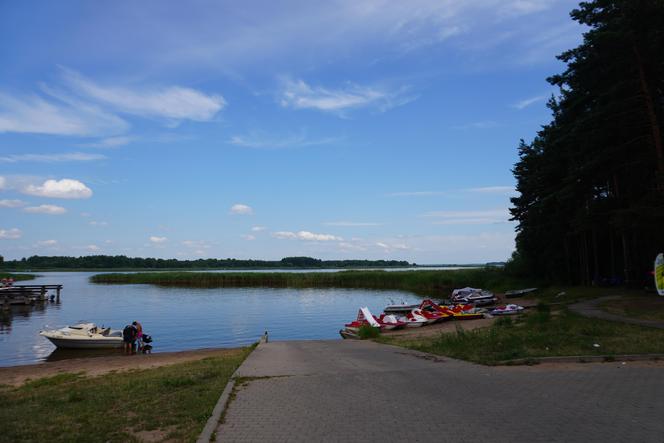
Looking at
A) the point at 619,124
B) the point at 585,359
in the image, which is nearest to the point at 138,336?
the point at 585,359

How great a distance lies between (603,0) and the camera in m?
24.0

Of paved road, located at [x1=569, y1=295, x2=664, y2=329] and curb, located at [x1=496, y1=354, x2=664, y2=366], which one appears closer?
curb, located at [x1=496, y1=354, x2=664, y2=366]

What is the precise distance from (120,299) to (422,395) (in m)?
51.4

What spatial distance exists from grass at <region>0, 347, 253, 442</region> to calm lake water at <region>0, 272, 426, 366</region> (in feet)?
46.4

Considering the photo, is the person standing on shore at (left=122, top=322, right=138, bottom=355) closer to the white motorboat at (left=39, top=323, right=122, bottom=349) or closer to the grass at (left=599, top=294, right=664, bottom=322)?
the white motorboat at (left=39, top=323, right=122, bottom=349)

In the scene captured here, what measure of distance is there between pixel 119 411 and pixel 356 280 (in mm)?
65401

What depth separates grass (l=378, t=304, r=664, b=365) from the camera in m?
11.7

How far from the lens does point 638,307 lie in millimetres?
21281

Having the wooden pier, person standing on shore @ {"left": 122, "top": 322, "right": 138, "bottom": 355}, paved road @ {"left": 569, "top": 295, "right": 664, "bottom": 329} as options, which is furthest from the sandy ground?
the wooden pier

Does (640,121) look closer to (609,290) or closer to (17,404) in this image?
(609,290)

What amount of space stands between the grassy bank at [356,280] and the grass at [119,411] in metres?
45.1

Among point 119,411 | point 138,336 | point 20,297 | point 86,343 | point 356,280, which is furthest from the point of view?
point 356,280

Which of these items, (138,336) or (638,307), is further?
(138,336)

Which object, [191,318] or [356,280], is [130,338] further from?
[356,280]
